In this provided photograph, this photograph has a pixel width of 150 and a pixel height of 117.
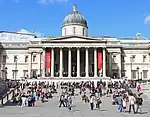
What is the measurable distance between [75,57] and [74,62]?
1.14 metres

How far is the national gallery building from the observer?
70812mm

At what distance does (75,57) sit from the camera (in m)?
73.8

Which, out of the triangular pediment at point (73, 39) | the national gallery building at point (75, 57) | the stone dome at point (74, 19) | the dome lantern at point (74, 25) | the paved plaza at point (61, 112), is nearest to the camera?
the paved plaza at point (61, 112)

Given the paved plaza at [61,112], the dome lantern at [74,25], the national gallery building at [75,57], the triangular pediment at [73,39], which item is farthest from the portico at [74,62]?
the paved plaza at [61,112]

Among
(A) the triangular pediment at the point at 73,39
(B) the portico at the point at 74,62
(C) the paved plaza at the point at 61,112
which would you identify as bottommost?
(C) the paved plaza at the point at 61,112

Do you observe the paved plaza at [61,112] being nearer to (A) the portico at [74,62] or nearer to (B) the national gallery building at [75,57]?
(B) the national gallery building at [75,57]

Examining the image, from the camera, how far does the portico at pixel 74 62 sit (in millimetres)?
70438

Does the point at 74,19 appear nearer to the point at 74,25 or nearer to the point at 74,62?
the point at 74,25

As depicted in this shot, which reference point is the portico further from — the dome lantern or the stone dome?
the stone dome

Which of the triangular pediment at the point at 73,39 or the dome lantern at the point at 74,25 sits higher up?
the dome lantern at the point at 74,25

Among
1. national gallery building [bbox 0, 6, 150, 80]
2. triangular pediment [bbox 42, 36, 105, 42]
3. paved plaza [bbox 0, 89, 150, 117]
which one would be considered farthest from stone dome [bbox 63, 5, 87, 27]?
paved plaza [bbox 0, 89, 150, 117]

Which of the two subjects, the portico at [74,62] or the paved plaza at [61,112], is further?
the portico at [74,62]

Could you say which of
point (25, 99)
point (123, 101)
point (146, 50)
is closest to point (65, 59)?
point (146, 50)

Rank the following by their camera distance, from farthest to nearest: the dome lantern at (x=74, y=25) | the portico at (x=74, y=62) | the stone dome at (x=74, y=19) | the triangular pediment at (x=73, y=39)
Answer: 1. the stone dome at (x=74, y=19)
2. the dome lantern at (x=74, y=25)
3. the triangular pediment at (x=73, y=39)
4. the portico at (x=74, y=62)
